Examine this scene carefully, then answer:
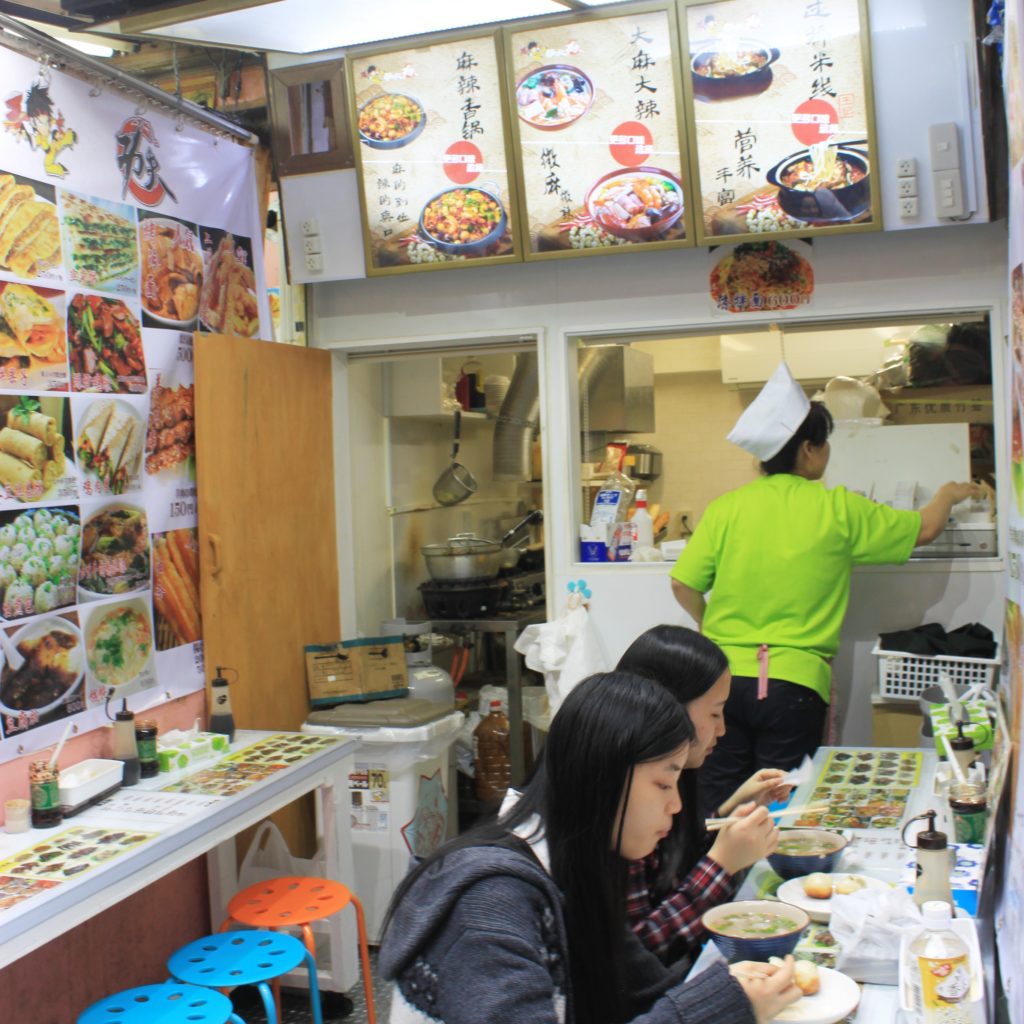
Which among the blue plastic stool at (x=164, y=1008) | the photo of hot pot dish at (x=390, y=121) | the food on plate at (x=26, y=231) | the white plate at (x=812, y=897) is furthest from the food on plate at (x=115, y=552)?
the white plate at (x=812, y=897)

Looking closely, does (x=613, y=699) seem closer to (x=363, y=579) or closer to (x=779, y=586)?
(x=779, y=586)

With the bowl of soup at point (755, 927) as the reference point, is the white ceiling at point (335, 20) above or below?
above

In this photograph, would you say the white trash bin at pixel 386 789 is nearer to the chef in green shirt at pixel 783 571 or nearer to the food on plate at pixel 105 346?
the chef in green shirt at pixel 783 571

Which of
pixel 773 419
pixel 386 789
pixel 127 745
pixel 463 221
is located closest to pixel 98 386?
pixel 127 745

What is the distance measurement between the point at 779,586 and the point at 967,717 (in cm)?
81

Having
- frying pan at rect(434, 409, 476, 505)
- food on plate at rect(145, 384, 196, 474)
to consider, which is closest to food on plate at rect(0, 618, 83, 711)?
food on plate at rect(145, 384, 196, 474)

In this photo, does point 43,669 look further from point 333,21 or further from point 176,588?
point 333,21

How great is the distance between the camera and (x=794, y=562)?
3479 mm

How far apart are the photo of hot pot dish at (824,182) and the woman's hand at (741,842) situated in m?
2.23

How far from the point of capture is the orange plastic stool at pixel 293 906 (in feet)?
9.81

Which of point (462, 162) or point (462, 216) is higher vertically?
point (462, 162)

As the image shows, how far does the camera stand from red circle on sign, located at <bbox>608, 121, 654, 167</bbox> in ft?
12.2

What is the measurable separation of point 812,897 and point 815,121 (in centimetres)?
246

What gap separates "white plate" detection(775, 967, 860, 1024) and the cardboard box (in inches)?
105
